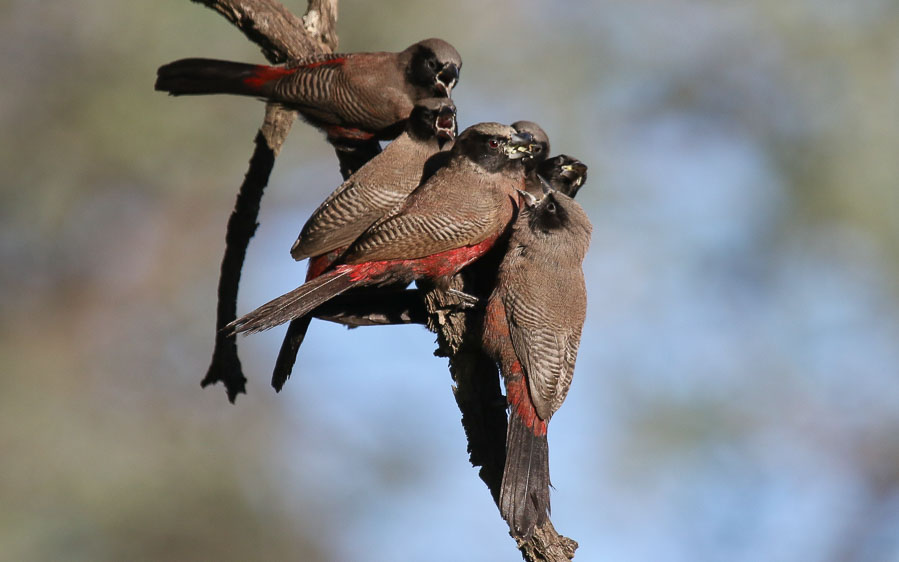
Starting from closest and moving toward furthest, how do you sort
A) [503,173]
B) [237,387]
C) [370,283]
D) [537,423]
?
[537,423], [370,283], [503,173], [237,387]

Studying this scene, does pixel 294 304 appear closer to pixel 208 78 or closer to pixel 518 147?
pixel 518 147

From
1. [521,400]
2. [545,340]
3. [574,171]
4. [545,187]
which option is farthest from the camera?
[574,171]

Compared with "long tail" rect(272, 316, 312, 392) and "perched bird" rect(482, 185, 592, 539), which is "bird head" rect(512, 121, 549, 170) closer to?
"perched bird" rect(482, 185, 592, 539)

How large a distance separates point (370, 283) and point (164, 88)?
1.87m

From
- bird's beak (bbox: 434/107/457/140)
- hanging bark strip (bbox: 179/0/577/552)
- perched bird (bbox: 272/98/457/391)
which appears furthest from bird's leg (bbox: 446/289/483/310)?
bird's beak (bbox: 434/107/457/140)

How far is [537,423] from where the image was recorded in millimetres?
4406

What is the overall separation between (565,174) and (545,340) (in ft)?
3.57

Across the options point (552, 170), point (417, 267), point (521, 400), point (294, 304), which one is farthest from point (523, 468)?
point (552, 170)

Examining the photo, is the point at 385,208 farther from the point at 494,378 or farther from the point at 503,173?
the point at 494,378

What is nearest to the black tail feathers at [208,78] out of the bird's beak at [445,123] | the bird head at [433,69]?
the bird head at [433,69]

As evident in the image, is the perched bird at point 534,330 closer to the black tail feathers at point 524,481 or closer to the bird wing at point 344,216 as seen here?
the black tail feathers at point 524,481

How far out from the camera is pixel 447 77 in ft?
18.4

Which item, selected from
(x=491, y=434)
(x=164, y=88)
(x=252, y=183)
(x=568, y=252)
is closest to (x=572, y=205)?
(x=568, y=252)

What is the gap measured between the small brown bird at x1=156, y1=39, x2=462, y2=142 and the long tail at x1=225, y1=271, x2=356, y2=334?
130 centimetres
